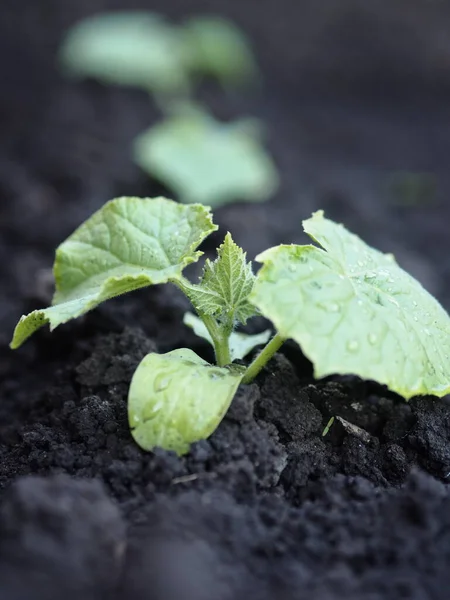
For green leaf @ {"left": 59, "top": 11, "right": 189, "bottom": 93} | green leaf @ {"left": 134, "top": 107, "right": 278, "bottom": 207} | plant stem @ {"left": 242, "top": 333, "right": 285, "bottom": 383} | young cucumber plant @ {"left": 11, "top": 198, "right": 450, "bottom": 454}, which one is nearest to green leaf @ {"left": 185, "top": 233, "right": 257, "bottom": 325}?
young cucumber plant @ {"left": 11, "top": 198, "right": 450, "bottom": 454}

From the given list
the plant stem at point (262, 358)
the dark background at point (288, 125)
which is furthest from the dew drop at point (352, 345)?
the dark background at point (288, 125)

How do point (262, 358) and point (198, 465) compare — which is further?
point (262, 358)

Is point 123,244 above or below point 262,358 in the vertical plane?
above

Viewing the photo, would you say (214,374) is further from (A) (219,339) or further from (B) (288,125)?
(B) (288,125)

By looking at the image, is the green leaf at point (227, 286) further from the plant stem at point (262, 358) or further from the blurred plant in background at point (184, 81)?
the blurred plant in background at point (184, 81)

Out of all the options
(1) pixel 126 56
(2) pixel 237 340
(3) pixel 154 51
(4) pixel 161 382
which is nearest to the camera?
(4) pixel 161 382

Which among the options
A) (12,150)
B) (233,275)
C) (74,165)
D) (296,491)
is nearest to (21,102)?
(12,150)

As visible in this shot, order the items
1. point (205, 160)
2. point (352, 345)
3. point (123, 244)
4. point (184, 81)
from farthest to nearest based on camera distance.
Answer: point (184, 81), point (205, 160), point (123, 244), point (352, 345)

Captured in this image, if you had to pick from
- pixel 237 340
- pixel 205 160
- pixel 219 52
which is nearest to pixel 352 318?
pixel 237 340
